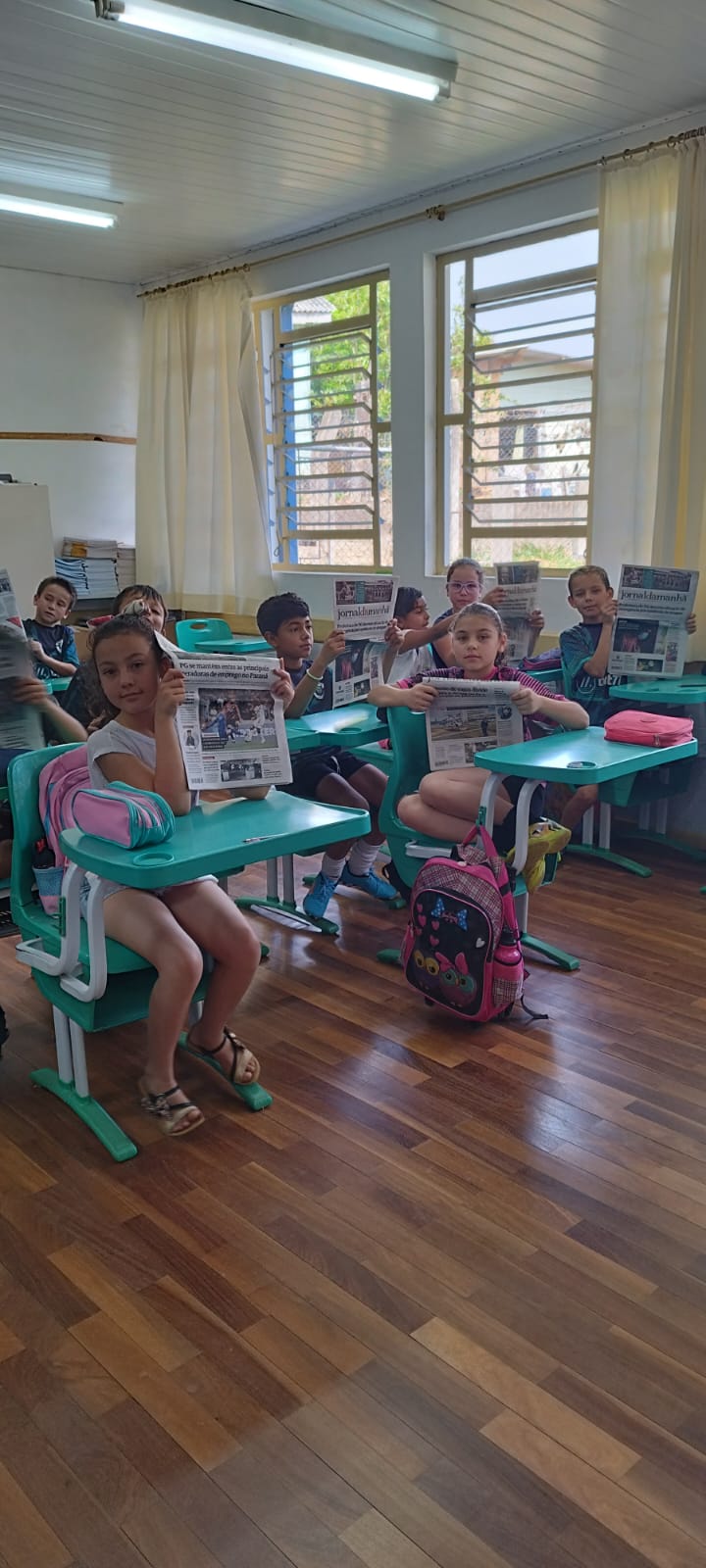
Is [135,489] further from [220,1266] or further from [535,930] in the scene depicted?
[220,1266]

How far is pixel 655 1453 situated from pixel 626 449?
147 inches

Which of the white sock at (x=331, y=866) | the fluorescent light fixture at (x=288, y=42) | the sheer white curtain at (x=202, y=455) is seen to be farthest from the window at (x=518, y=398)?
the white sock at (x=331, y=866)

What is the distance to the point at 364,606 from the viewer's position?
3471 mm

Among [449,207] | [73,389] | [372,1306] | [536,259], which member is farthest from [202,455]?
[372,1306]

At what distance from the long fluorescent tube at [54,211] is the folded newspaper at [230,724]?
3938mm

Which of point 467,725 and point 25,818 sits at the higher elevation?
point 467,725

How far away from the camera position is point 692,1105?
2.46m

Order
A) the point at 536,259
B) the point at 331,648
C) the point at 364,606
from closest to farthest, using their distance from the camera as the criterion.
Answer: the point at 331,648 → the point at 364,606 → the point at 536,259

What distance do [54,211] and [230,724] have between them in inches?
162

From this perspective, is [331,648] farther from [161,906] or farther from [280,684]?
[161,906]

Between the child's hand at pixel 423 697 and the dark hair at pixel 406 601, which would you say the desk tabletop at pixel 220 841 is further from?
the dark hair at pixel 406 601

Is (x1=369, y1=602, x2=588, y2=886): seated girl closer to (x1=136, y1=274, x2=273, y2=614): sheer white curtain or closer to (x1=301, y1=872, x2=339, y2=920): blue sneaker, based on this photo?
(x1=301, y1=872, x2=339, y2=920): blue sneaker

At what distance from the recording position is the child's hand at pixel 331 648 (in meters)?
3.35

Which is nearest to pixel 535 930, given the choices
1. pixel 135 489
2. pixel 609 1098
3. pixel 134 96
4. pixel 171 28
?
pixel 609 1098
